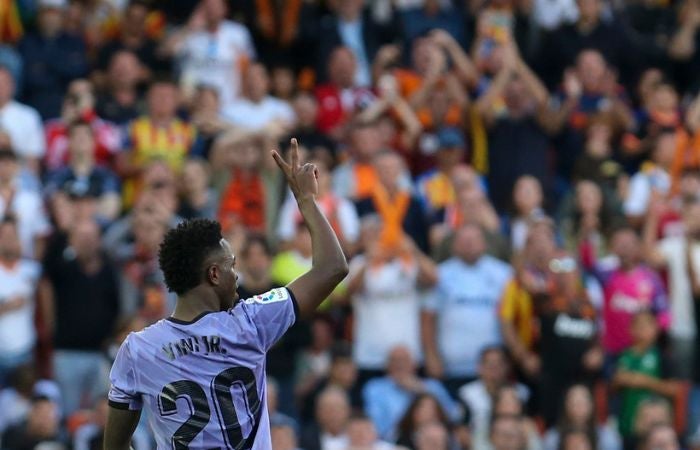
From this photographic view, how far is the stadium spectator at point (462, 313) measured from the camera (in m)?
12.4

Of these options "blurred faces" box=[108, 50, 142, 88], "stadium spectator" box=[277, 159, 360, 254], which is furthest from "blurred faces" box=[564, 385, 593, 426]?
"blurred faces" box=[108, 50, 142, 88]

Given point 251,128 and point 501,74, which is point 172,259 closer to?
point 251,128

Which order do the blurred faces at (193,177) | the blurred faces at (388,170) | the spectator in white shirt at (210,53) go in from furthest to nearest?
1. the spectator in white shirt at (210,53)
2. the blurred faces at (388,170)
3. the blurred faces at (193,177)

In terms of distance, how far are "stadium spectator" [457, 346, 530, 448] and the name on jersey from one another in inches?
263

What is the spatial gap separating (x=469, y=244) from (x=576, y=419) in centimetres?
164

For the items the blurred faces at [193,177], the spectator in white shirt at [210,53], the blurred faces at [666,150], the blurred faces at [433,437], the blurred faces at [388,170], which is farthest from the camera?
the spectator in white shirt at [210,53]

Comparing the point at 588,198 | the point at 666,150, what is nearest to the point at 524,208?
the point at 588,198

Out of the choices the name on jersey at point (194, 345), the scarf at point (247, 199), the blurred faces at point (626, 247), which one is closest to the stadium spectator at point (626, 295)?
the blurred faces at point (626, 247)

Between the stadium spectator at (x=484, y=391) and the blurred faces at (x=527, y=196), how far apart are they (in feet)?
5.49

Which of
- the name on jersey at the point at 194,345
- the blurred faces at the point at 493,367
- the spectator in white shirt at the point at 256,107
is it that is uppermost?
the spectator in white shirt at the point at 256,107

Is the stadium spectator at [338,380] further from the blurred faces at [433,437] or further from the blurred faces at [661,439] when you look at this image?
the blurred faces at [661,439]

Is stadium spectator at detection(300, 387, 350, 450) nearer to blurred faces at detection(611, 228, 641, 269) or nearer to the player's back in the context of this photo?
blurred faces at detection(611, 228, 641, 269)

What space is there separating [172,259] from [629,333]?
7.91 metres

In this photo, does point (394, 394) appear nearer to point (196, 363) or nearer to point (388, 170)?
point (388, 170)
